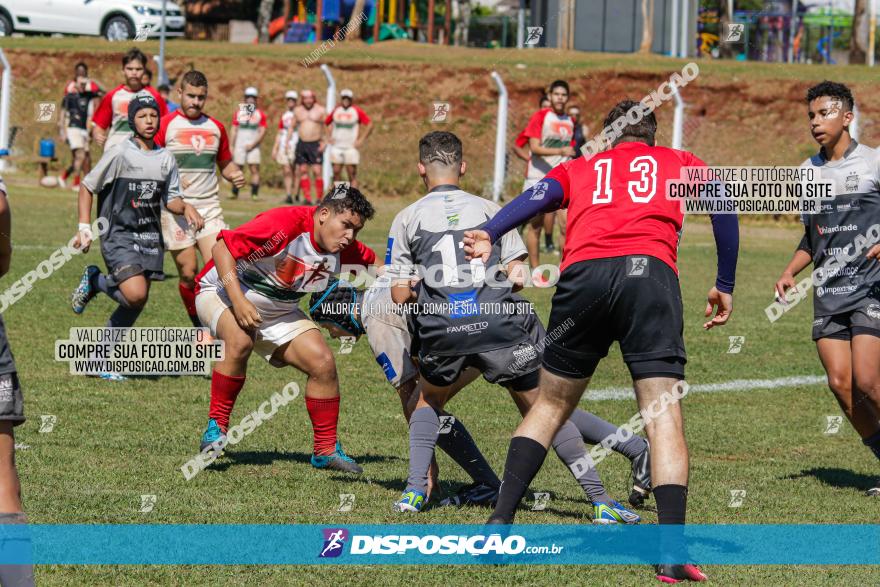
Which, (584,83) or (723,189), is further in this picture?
(584,83)

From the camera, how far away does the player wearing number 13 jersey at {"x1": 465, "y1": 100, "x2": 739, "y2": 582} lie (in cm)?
529

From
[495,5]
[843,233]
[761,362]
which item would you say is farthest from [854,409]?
[495,5]

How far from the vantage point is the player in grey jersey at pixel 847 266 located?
7211 millimetres

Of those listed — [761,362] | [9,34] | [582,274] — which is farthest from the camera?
[9,34]

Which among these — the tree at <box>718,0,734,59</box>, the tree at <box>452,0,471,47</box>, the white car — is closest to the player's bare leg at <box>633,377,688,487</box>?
the white car

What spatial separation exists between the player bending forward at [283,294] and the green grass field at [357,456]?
0.31 metres

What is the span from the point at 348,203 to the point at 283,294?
829mm

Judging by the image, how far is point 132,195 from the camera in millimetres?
9953

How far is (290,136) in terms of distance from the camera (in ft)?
86.6

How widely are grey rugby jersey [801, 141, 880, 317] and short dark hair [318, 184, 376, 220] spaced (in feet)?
8.71

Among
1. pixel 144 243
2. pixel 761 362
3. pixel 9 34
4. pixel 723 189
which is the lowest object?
pixel 761 362

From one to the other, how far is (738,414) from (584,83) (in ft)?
83.3

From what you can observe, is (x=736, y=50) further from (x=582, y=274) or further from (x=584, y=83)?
(x=582, y=274)

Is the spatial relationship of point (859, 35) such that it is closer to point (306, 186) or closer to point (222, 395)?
point (306, 186)
